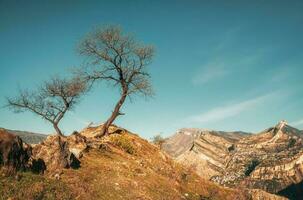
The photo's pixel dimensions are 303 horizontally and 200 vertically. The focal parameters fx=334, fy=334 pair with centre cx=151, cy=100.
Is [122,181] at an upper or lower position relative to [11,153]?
lower

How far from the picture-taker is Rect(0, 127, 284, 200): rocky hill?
17.8 meters

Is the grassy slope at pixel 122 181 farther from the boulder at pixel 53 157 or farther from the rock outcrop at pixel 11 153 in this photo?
the rock outcrop at pixel 11 153

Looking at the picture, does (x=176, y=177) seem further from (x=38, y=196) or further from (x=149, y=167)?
(x=38, y=196)

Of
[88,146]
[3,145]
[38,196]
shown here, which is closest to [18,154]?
[3,145]

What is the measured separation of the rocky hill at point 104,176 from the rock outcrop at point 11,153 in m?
0.66

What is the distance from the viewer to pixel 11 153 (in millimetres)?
18062

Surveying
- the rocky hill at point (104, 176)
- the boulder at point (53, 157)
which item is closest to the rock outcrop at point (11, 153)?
the rocky hill at point (104, 176)

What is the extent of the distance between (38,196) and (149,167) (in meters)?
14.2

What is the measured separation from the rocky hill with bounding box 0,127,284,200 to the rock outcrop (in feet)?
2.17

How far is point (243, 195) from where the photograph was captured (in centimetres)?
3275

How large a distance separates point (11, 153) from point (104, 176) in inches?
264

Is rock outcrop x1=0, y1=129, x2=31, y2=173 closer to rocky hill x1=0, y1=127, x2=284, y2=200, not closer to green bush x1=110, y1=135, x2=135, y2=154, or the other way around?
rocky hill x1=0, y1=127, x2=284, y2=200

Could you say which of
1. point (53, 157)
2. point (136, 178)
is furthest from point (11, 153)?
point (136, 178)

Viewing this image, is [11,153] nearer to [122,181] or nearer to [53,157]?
[53,157]
